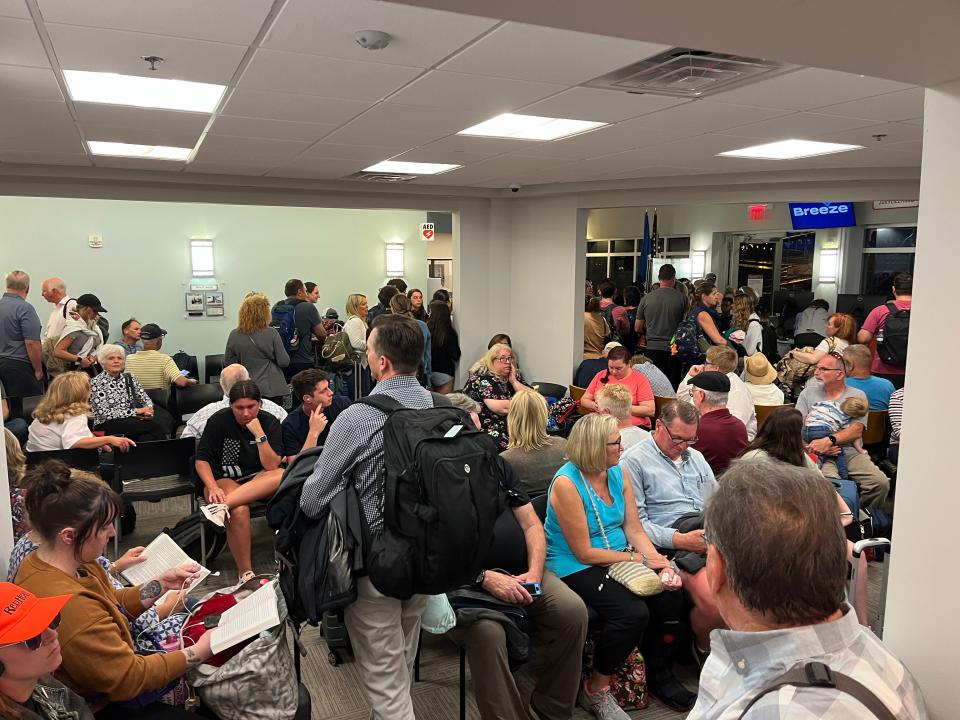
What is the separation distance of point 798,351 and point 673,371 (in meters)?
1.73

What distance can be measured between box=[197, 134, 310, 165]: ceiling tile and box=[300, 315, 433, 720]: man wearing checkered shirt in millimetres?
2936

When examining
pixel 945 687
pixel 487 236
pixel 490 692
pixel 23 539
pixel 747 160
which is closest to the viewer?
pixel 945 687

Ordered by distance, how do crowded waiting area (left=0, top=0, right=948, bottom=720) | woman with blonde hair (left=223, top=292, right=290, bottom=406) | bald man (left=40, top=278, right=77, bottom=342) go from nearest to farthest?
crowded waiting area (left=0, top=0, right=948, bottom=720) → woman with blonde hair (left=223, top=292, right=290, bottom=406) → bald man (left=40, top=278, right=77, bottom=342)

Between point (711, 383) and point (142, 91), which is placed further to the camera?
point (711, 383)

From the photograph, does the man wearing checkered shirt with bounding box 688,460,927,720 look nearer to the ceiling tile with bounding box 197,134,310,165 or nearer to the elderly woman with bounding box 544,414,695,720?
the elderly woman with bounding box 544,414,695,720

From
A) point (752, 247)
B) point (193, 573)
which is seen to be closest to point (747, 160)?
point (193, 573)

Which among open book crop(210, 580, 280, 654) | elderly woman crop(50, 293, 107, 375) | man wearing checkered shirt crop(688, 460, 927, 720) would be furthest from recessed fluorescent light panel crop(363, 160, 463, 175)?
man wearing checkered shirt crop(688, 460, 927, 720)

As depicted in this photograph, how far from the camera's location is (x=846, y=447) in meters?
4.82

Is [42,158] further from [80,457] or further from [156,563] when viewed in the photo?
[156,563]

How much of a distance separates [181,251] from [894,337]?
9326 mm

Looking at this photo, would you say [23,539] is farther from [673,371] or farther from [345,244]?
[345,244]

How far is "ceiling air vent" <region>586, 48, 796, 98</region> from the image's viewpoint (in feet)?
9.32

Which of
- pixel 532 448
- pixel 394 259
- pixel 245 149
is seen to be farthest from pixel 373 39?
pixel 394 259

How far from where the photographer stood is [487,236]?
28.8 feet
